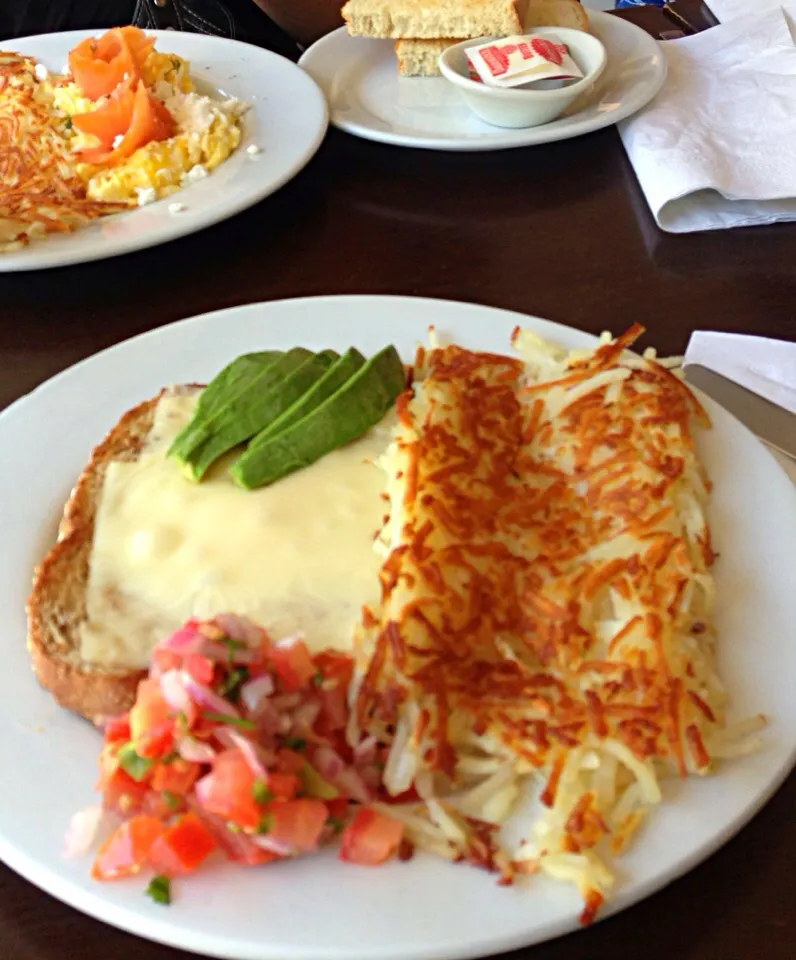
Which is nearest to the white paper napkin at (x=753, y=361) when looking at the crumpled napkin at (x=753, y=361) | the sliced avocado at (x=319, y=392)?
the crumpled napkin at (x=753, y=361)

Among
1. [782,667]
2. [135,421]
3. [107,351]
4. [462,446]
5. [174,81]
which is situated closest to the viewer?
[782,667]

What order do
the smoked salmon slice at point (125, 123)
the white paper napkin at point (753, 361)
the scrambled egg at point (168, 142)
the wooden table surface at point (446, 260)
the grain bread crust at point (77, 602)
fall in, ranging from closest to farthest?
the grain bread crust at point (77, 602), the white paper napkin at point (753, 361), the wooden table surface at point (446, 260), the scrambled egg at point (168, 142), the smoked salmon slice at point (125, 123)

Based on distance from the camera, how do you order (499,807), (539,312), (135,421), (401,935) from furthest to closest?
(539,312) < (135,421) < (499,807) < (401,935)

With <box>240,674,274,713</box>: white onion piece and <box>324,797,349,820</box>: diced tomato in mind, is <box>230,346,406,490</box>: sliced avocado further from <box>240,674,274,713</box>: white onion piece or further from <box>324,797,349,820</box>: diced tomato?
<box>324,797,349,820</box>: diced tomato

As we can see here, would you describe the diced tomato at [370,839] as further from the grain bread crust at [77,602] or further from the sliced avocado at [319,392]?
the sliced avocado at [319,392]

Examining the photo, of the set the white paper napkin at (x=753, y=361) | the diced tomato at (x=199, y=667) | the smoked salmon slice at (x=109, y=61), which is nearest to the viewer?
the diced tomato at (x=199, y=667)

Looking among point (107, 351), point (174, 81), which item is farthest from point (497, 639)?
point (174, 81)

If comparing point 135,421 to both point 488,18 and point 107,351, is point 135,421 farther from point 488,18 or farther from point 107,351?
point 488,18
